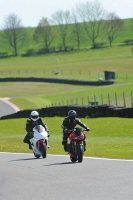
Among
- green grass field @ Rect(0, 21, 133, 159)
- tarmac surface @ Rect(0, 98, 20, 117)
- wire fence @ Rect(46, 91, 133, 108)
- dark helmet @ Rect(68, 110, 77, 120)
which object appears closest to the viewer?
dark helmet @ Rect(68, 110, 77, 120)

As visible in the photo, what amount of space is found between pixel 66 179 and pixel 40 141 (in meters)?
5.42

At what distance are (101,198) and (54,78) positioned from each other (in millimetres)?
75257

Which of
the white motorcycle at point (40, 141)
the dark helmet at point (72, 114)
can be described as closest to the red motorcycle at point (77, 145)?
the dark helmet at point (72, 114)

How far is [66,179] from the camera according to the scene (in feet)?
46.3

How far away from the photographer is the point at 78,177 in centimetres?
1430

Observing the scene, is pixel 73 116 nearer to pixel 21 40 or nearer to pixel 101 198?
pixel 101 198

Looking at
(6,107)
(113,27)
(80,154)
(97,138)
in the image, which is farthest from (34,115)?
(113,27)

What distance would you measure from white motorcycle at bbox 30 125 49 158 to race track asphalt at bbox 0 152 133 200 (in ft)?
1.74

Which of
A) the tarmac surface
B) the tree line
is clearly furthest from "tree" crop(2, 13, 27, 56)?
the tarmac surface

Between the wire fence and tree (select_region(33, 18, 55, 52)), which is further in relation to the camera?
tree (select_region(33, 18, 55, 52))

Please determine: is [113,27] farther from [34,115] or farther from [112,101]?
[34,115]

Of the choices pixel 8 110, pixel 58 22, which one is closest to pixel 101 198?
pixel 8 110

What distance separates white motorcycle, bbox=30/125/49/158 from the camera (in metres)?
19.4

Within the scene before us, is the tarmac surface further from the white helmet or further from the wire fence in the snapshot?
the white helmet
